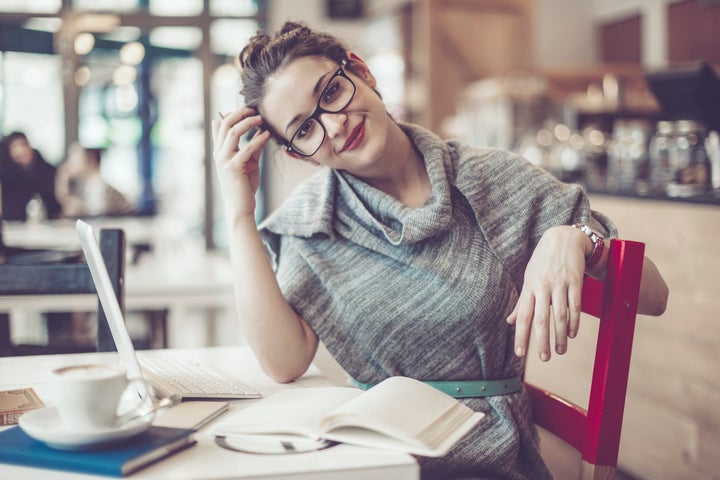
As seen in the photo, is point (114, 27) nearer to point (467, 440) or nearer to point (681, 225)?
point (681, 225)

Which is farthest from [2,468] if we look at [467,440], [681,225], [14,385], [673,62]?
[673,62]

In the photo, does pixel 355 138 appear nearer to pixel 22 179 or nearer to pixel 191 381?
pixel 191 381

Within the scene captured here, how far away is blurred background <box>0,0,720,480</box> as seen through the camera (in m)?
2.67

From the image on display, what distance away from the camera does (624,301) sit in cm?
105

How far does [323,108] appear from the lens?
1.31 meters

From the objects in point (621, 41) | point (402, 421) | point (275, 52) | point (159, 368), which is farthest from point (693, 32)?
point (402, 421)

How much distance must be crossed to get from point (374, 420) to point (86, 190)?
466cm

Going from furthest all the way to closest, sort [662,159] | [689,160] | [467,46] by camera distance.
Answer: [467,46], [662,159], [689,160]

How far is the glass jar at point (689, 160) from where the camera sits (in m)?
2.65

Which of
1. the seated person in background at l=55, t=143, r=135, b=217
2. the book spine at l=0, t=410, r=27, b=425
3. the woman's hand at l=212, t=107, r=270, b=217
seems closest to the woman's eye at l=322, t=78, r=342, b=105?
the woman's hand at l=212, t=107, r=270, b=217

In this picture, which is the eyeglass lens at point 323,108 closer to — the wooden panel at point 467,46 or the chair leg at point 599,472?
the chair leg at point 599,472

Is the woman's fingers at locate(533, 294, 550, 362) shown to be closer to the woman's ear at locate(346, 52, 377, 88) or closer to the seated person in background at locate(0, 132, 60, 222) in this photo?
the woman's ear at locate(346, 52, 377, 88)

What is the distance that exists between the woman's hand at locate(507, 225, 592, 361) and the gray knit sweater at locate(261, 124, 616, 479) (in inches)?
7.8

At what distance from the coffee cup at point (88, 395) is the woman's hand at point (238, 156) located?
54cm
